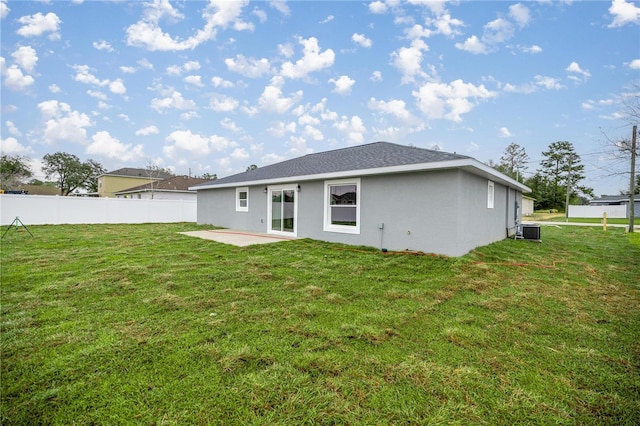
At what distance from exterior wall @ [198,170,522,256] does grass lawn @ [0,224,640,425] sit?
1701 mm

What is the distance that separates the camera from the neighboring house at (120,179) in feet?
109

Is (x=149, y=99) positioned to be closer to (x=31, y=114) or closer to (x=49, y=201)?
(x=31, y=114)

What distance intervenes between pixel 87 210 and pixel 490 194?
66.4ft

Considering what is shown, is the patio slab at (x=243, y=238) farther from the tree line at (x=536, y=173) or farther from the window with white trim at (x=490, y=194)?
the tree line at (x=536, y=173)

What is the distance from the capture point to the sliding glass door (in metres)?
10.5

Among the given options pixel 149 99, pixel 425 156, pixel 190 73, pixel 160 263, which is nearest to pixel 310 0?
pixel 190 73

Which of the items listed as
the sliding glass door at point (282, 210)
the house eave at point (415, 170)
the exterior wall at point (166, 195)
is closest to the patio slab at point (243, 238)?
the sliding glass door at point (282, 210)

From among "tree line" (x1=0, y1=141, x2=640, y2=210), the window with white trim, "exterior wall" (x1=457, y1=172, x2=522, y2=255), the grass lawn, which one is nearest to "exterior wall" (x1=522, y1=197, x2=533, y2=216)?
"tree line" (x1=0, y1=141, x2=640, y2=210)

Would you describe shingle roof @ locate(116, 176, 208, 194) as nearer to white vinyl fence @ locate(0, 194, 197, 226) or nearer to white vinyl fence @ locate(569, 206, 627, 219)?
white vinyl fence @ locate(0, 194, 197, 226)

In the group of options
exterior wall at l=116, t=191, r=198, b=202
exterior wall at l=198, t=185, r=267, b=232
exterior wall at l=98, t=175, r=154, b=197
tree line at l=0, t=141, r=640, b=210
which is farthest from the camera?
tree line at l=0, t=141, r=640, b=210

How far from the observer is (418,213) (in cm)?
723

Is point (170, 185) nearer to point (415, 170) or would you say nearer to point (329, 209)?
point (329, 209)

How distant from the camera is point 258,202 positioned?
12.1 metres

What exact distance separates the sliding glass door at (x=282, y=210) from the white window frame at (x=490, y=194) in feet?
20.8
